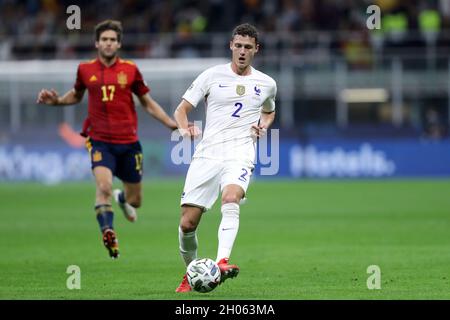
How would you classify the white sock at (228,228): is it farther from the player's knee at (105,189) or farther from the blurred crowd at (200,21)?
the blurred crowd at (200,21)

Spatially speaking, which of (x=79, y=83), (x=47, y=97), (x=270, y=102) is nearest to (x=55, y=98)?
(x=47, y=97)

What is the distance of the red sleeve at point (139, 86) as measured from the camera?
14508 mm

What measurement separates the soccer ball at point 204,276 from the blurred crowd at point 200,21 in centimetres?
2298

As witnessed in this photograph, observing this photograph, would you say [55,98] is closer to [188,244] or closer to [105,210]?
[105,210]

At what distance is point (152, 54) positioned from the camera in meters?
35.0

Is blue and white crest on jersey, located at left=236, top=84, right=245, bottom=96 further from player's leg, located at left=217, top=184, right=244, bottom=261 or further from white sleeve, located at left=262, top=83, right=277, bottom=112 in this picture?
player's leg, located at left=217, top=184, right=244, bottom=261

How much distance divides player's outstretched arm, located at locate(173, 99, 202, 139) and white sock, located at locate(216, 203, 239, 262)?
74cm

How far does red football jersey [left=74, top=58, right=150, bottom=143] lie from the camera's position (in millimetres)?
14336

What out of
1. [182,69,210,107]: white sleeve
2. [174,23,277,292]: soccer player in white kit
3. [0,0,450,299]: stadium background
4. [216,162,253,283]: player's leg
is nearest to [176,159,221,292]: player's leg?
[174,23,277,292]: soccer player in white kit

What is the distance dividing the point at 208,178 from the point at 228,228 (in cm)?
58

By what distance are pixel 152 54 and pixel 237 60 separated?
2394 centimetres

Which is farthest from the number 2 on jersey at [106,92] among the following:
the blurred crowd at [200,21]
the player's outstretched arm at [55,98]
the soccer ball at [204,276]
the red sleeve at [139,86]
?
the blurred crowd at [200,21]
